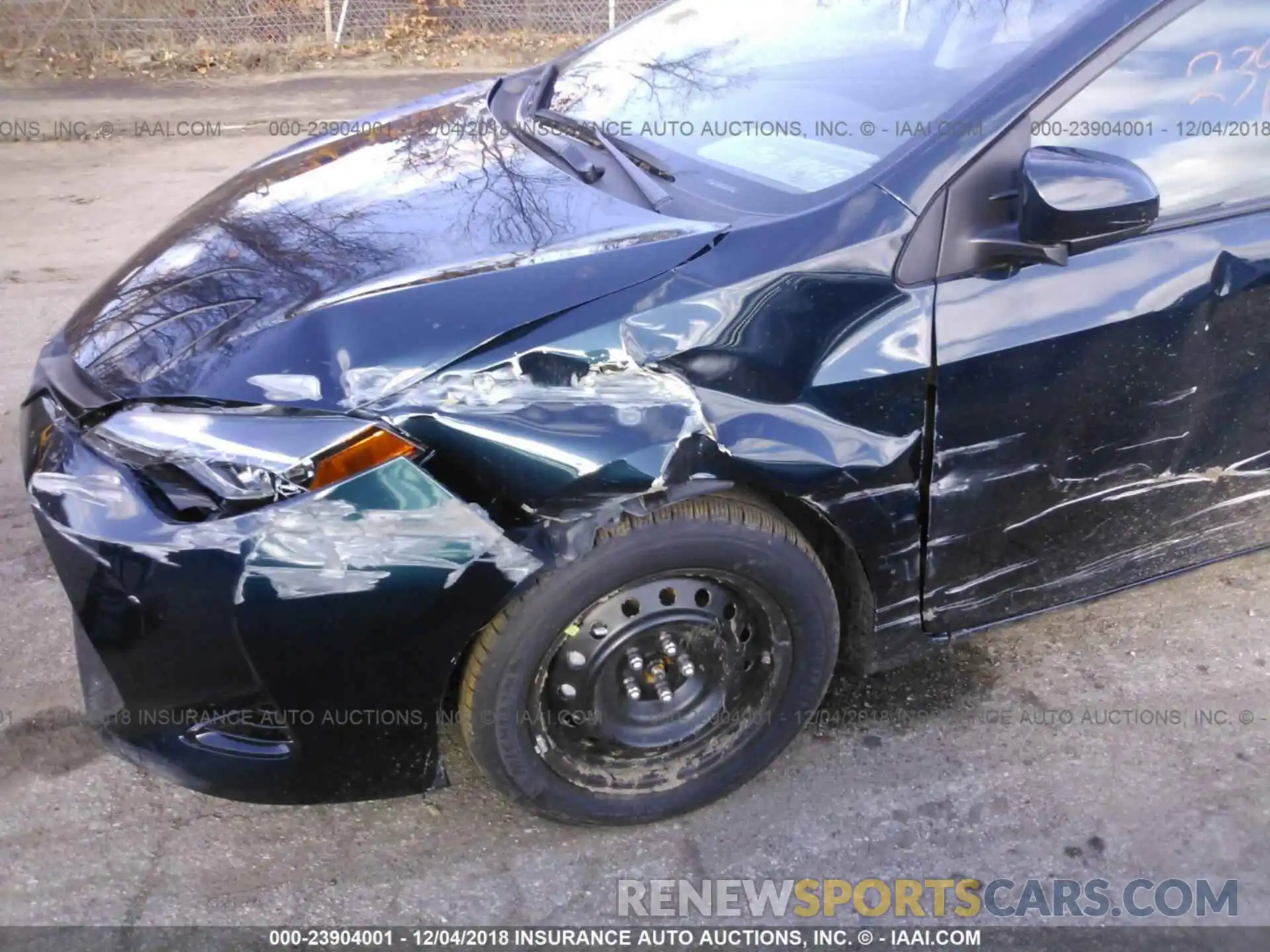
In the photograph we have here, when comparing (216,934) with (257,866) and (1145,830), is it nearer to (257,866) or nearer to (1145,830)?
(257,866)

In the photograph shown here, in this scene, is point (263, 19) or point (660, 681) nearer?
point (660, 681)

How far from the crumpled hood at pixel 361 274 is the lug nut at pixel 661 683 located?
0.78 meters

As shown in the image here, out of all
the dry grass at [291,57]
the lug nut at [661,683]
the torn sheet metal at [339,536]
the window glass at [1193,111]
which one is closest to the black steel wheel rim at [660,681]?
the lug nut at [661,683]

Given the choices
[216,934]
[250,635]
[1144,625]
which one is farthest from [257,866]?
[1144,625]

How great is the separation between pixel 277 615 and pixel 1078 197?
1.63 meters

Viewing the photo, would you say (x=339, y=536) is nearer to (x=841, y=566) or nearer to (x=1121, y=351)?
(x=841, y=566)

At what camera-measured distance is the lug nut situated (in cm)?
221

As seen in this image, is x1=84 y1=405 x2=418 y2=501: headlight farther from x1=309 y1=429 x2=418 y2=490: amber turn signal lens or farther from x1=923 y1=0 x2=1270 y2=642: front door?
x1=923 y1=0 x2=1270 y2=642: front door

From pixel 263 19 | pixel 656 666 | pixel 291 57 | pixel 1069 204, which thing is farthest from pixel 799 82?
pixel 263 19

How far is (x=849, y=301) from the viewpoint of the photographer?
2.00m

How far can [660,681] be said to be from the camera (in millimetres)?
2238

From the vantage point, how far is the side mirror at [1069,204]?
6.45 ft

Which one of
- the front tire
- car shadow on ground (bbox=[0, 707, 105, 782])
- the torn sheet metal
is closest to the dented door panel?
the front tire

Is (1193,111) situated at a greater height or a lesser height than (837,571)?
greater
